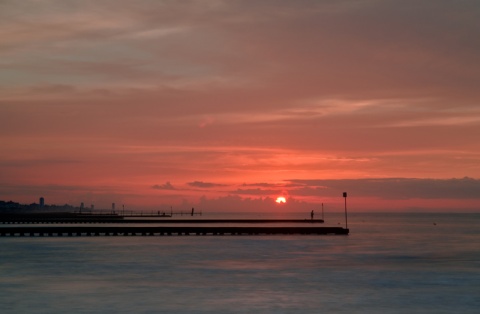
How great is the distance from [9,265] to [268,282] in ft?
63.7

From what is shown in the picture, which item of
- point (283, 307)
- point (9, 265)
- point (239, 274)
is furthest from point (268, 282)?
point (9, 265)

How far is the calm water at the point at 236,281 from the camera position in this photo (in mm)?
29703

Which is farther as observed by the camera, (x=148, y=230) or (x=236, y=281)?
(x=148, y=230)

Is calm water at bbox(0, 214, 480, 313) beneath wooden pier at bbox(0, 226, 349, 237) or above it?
beneath

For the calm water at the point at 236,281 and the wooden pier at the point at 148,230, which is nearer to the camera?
the calm water at the point at 236,281

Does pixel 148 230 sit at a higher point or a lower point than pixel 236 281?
higher

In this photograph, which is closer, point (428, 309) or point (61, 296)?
point (428, 309)

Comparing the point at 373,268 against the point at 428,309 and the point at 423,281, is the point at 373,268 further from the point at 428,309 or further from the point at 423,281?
the point at 428,309

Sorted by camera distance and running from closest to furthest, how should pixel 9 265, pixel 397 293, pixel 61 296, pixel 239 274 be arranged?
pixel 61 296, pixel 397 293, pixel 239 274, pixel 9 265

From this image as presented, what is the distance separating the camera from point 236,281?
38625mm

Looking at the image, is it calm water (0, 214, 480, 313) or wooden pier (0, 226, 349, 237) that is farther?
wooden pier (0, 226, 349, 237)

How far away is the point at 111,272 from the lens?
4284 cm

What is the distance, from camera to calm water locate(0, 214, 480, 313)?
29703 millimetres

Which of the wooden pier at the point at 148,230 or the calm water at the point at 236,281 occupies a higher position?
the wooden pier at the point at 148,230
